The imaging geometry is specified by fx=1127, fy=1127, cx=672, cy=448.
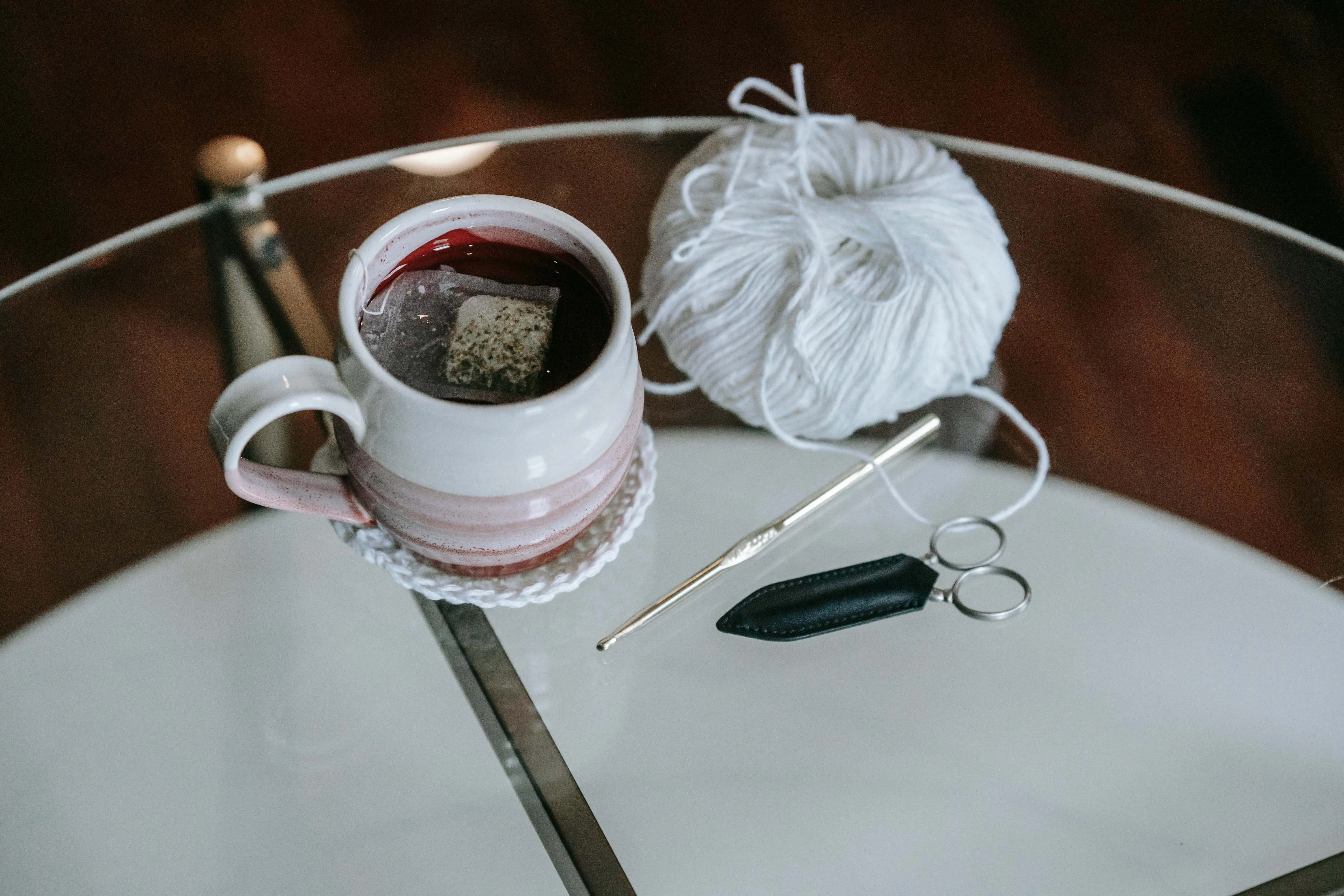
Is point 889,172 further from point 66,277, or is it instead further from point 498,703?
point 66,277

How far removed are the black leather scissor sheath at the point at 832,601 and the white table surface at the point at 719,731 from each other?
0.01m

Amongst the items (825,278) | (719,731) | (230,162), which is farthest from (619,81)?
(719,731)

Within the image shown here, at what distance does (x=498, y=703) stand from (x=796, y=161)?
295 mm

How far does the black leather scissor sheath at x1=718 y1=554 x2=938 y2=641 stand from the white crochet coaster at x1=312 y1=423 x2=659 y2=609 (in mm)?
68

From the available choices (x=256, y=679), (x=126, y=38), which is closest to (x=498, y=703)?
(x=256, y=679)

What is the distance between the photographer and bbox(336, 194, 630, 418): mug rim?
1.27ft

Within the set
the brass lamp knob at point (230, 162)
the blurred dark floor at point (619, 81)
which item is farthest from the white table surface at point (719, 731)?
the blurred dark floor at point (619, 81)

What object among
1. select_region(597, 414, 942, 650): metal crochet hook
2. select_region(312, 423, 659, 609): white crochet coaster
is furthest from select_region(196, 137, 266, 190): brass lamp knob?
select_region(597, 414, 942, 650): metal crochet hook

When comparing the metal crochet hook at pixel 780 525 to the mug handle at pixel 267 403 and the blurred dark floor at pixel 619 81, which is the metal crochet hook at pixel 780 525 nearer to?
the mug handle at pixel 267 403

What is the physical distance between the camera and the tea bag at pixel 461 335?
41 cm

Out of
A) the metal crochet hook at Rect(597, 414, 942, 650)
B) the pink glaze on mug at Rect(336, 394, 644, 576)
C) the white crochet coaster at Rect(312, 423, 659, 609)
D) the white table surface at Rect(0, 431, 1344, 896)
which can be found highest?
the pink glaze on mug at Rect(336, 394, 644, 576)

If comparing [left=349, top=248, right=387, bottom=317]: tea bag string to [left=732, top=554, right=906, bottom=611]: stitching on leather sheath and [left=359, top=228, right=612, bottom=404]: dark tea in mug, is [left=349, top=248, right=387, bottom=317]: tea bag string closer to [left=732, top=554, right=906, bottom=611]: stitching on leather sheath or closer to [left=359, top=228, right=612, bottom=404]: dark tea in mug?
[left=359, top=228, right=612, bottom=404]: dark tea in mug

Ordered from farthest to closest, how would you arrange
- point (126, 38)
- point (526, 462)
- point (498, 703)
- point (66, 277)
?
point (126, 38) < point (66, 277) < point (498, 703) < point (526, 462)

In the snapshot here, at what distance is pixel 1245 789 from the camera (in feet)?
1.63
